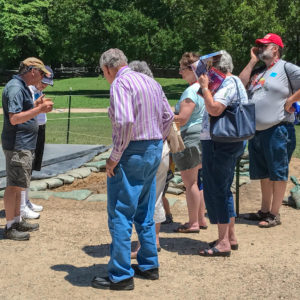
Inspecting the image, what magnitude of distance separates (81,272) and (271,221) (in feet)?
7.65

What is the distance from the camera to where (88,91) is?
37031 millimetres

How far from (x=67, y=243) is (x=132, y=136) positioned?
5.70ft

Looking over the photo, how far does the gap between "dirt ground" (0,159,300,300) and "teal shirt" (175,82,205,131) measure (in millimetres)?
1118

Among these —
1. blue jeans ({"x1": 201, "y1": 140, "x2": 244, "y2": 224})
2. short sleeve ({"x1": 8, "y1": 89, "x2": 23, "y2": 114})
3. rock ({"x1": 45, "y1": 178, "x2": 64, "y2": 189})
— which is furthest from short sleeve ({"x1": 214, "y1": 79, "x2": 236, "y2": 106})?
rock ({"x1": 45, "y1": 178, "x2": 64, "y2": 189})

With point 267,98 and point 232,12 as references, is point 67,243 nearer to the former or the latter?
point 267,98

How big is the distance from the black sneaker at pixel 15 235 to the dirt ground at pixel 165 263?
57 mm

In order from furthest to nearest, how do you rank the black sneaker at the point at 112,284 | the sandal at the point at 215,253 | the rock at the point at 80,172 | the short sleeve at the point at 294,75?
the rock at the point at 80,172 < the short sleeve at the point at 294,75 < the sandal at the point at 215,253 < the black sneaker at the point at 112,284

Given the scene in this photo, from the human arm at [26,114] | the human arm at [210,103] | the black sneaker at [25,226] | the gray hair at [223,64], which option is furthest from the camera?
the black sneaker at [25,226]

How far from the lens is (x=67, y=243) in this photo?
5.28 metres

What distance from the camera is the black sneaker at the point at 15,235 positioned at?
210 inches

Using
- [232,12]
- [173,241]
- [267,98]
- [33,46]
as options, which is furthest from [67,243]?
[33,46]

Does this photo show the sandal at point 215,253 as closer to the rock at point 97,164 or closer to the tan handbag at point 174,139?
the tan handbag at point 174,139

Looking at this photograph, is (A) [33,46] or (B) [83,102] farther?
(A) [33,46]

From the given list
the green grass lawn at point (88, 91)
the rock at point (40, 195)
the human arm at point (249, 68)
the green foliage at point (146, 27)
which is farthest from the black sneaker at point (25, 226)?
the green grass lawn at point (88, 91)
